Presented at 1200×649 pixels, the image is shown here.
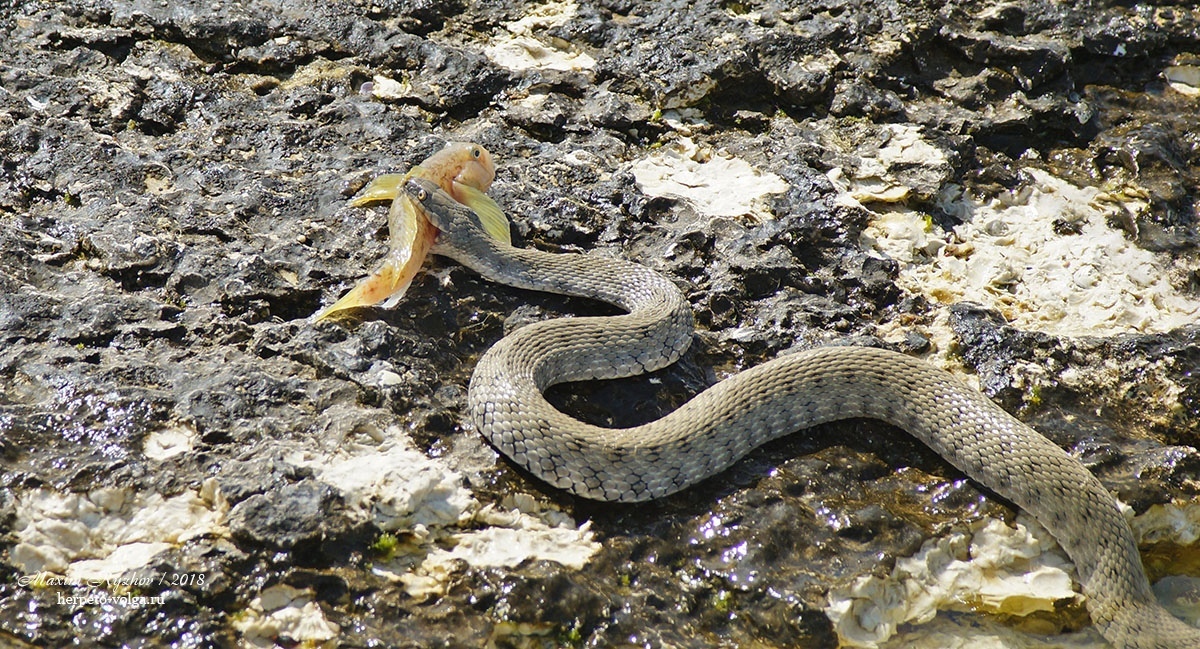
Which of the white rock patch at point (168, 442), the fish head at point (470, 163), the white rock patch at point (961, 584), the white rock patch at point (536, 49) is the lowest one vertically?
the white rock patch at point (961, 584)

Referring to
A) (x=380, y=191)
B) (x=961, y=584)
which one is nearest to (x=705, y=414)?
(x=961, y=584)

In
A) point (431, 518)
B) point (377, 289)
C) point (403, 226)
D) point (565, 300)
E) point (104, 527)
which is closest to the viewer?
point (104, 527)

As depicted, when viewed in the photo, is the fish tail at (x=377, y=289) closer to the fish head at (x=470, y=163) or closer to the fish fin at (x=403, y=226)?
the fish fin at (x=403, y=226)

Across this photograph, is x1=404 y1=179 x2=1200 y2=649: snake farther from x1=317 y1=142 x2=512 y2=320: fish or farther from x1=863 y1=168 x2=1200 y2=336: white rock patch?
x1=863 y1=168 x2=1200 y2=336: white rock patch

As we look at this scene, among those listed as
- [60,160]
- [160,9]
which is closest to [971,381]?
[60,160]

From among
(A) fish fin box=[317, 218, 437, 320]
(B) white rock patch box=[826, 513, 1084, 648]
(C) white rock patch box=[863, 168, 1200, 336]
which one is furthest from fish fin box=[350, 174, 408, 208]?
(B) white rock patch box=[826, 513, 1084, 648]

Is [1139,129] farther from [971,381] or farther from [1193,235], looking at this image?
[971,381]

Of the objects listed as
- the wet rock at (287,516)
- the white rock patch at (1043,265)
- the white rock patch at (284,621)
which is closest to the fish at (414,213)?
the wet rock at (287,516)

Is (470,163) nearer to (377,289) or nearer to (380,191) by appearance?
(380,191)
